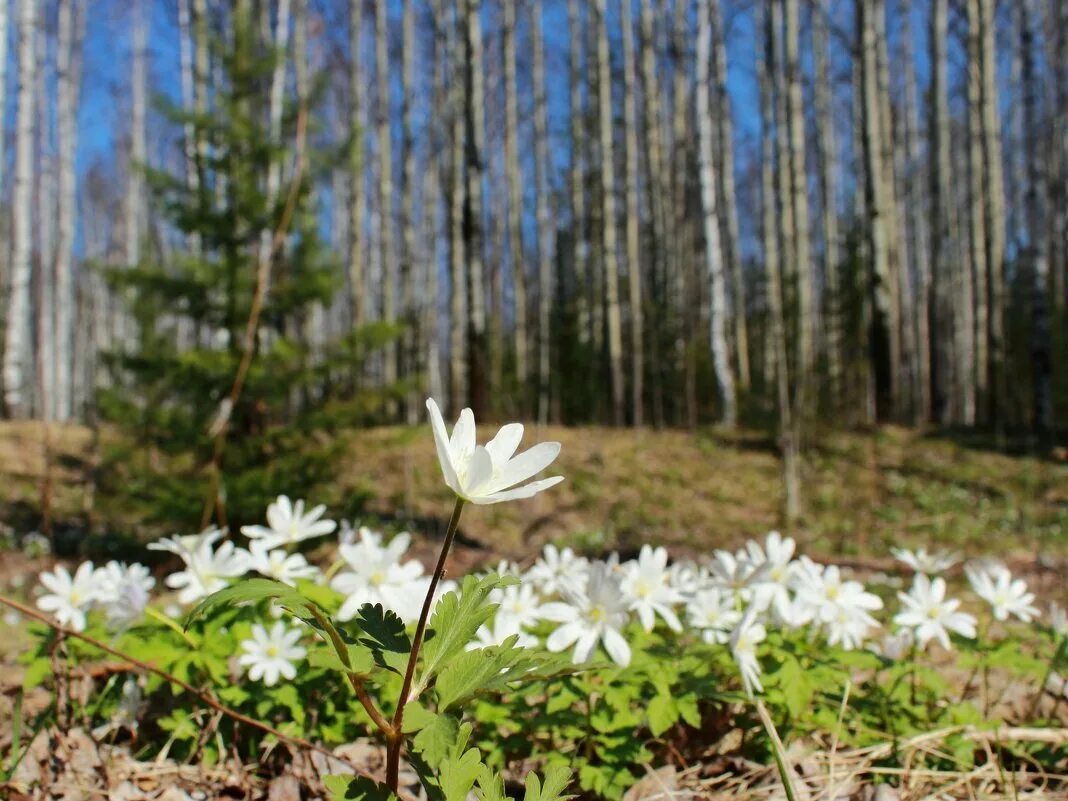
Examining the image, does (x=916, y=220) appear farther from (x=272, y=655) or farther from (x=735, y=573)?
(x=272, y=655)

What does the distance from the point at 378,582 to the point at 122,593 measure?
0.47 metres

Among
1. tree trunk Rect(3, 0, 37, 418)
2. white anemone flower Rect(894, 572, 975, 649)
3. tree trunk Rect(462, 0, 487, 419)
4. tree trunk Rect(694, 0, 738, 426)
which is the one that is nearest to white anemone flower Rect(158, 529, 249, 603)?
white anemone flower Rect(894, 572, 975, 649)

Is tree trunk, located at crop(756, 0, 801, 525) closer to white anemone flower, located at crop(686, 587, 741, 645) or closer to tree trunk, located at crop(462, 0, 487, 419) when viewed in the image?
tree trunk, located at crop(462, 0, 487, 419)

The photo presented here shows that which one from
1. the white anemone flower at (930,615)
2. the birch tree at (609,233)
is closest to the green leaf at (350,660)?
the white anemone flower at (930,615)

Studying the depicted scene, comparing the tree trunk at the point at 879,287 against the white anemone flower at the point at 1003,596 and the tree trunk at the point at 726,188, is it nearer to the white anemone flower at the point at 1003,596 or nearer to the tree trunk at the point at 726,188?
the tree trunk at the point at 726,188

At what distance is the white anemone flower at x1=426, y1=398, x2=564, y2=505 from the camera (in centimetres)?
80

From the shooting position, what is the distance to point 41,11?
15492 mm

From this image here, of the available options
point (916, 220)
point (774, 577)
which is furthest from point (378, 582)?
point (916, 220)

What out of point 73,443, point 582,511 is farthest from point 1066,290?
point 73,443

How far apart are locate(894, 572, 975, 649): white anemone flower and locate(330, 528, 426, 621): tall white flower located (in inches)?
39.3

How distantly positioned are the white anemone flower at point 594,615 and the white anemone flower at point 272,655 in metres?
0.51

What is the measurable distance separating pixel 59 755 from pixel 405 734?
3.71ft

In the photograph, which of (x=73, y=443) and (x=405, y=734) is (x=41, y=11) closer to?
(x=73, y=443)

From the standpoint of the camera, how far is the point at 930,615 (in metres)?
1.66
